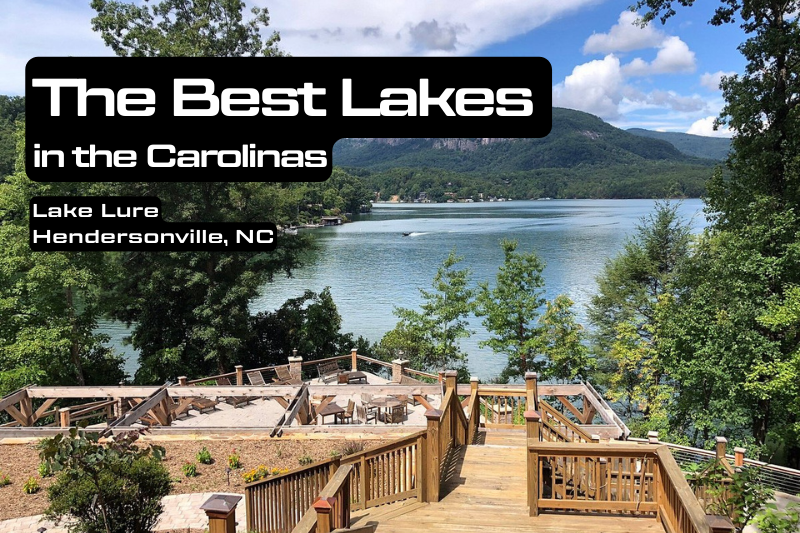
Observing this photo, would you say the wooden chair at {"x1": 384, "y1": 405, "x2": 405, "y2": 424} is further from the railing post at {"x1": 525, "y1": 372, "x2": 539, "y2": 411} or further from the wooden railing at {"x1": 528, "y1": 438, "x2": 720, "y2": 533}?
the wooden railing at {"x1": 528, "y1": 438, "x2": 720, "y2": 533}

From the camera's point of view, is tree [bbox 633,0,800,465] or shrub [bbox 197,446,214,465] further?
tree [bbox 633,0,800,465]

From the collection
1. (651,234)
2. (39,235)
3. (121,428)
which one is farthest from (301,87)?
(651,234)

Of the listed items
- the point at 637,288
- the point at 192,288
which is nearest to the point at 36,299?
the point at 192,288

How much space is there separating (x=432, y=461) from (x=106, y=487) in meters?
3.78

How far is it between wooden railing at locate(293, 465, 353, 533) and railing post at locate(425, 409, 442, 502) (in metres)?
1.05

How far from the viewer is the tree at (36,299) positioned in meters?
15.7

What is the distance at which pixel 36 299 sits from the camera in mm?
16672

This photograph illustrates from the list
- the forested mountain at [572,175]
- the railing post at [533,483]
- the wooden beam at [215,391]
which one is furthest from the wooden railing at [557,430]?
the forested mountain at [572,175]

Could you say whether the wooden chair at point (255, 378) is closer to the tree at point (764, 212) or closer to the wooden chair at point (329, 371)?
the wooden chair at point (329, 371)

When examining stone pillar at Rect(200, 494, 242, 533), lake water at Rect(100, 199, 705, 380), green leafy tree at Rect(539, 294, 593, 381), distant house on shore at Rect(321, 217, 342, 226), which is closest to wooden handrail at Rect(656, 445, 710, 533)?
stone pillar at Rect(200, 494, 242, 533)

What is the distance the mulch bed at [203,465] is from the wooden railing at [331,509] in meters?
5.09

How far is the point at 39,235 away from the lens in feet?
26.6

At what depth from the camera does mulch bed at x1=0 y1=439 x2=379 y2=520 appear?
8656 millimetres

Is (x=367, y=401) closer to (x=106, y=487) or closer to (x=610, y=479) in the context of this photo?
(x=106, y=487)
